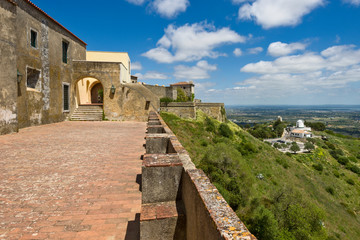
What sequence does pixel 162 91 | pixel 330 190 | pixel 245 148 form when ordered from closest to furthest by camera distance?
pixel 245 148
pixel 330 190
pixel 162 91

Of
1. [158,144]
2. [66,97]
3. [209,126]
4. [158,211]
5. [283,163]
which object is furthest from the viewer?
[283,163]

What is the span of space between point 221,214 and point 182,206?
3.62 feet

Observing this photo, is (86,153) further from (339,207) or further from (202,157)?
(339,207)

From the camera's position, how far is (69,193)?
3.26 m

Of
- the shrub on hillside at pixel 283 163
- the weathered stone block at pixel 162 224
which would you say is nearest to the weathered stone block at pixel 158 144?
the weathered stone block at pixel 162 224

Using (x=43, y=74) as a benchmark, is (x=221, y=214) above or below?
below

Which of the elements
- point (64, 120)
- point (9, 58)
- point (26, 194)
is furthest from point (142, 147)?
point (64, 120)

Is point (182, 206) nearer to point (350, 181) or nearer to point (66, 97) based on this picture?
point (66, 97)

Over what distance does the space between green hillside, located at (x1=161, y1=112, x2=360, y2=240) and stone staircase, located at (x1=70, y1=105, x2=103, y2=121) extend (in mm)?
9551

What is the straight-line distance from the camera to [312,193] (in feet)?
86.8

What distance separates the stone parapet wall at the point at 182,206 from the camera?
4.48 feet

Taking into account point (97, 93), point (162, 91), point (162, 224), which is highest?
point (162, 91)

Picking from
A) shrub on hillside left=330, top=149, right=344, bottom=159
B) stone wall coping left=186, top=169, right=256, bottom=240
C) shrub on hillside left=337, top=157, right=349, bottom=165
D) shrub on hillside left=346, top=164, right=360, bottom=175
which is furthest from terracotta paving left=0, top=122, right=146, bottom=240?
shrub on hillside left=330, top=149, right=344, bottom=159

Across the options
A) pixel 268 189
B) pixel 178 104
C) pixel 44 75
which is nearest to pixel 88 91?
pixel 44 75
